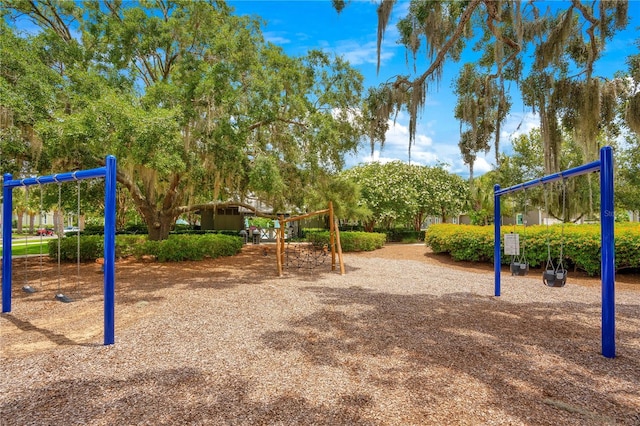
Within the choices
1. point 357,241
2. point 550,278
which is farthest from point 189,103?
point 357,241

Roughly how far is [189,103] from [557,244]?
28.9 ft

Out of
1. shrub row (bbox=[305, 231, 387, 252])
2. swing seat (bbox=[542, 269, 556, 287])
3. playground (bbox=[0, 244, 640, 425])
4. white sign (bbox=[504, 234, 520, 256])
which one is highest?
white sign (bbox=[504, 234, 520, 256])

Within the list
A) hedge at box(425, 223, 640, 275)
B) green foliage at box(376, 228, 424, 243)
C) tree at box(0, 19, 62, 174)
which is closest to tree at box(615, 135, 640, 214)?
hedge at box(425, 223, 640, 275)

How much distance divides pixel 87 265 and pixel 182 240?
2.56m

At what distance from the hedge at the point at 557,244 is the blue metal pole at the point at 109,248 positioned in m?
5.78

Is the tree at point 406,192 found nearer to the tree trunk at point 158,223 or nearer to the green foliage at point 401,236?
the green foliage at point 401,236

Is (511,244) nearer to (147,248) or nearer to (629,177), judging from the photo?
(147,248)

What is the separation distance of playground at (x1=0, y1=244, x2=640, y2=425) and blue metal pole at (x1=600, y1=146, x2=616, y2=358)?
8.0 inches

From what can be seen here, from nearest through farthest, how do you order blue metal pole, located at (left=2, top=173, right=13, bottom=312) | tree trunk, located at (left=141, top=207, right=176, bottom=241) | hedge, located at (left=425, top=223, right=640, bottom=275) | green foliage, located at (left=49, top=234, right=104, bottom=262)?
blue metal pole, located at (left=2, top=173, right=13, bottom=312) → hedge, located at (left=425, top=223, right=640, bottom=275) → green foliage, located at (left=49, top=234, right=104, bottom=262) → tree trunk, located at (left=141, top=207, right=176, bottom=241)

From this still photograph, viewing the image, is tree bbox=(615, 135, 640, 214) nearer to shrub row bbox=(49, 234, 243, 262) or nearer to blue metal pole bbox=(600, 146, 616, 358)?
blue metal pole bbox=(600, 146, 616, 358)

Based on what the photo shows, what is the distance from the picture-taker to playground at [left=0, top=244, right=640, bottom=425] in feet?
7.74

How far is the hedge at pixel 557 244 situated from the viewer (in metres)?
7.38

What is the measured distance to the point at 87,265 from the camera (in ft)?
32.2

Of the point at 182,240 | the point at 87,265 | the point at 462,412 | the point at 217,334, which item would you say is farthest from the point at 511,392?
the point at 87,265
